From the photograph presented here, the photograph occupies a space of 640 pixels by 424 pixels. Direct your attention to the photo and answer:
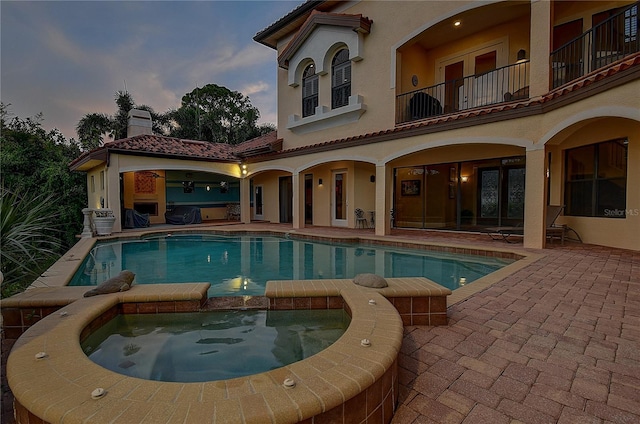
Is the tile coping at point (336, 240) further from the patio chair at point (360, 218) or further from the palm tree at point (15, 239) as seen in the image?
the patio chair at point (360, 218)

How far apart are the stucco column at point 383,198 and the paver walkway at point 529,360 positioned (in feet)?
23.1

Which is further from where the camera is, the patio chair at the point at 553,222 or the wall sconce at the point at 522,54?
the wall sconce at the point at 522,54

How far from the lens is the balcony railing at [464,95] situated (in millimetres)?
11180

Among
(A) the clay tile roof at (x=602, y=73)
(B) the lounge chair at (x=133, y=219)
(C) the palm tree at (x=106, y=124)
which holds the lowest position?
(B) the lounge chair at (x=133, y=219)

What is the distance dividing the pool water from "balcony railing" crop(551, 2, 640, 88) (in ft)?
31.5

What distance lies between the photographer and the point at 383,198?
11.7 metres

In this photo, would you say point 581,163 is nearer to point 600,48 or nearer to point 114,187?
point 600,48

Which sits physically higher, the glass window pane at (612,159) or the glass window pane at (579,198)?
the glass window pane at (612,159)

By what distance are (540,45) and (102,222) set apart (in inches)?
635

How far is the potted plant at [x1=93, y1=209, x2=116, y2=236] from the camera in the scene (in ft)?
41.2

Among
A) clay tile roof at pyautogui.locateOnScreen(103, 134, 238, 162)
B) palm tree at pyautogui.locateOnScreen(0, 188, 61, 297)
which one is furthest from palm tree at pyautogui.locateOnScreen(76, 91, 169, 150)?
palm tree at pyautogui.locateOnScreen(0, 188, 61, 297)

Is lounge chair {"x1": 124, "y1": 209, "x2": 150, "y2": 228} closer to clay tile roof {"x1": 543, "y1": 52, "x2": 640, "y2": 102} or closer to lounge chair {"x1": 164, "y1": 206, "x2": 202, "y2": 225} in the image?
lounge chair {"x1": 164, "y1": 206, "x2": 202, "y2": 225}

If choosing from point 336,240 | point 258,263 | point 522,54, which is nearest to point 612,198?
point 522,54

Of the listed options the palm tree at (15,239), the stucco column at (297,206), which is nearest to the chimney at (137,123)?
the stucco column at (297,206)
